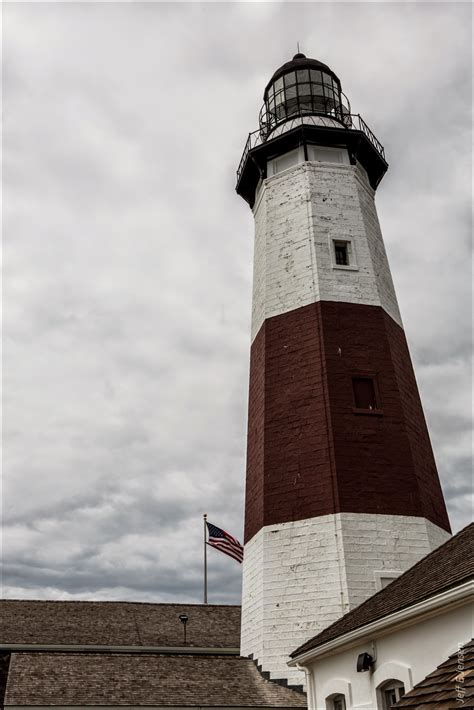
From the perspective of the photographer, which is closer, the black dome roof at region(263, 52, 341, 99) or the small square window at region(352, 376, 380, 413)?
the small square window at region(352, 376, 380, 413)

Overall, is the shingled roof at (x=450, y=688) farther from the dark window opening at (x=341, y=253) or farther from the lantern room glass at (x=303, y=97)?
the lantern room glass at (x=303, y=97)

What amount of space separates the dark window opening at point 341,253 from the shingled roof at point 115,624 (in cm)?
1385

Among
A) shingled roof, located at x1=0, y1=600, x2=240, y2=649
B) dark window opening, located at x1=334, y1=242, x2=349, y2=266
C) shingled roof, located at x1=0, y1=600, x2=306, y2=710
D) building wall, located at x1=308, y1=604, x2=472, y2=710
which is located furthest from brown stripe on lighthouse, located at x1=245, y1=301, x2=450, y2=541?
shingled roof, located at x1=0, y1=600, x2=240, y2=649

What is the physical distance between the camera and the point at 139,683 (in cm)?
1532

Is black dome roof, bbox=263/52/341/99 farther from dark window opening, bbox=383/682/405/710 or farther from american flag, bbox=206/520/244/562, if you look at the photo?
dark window opening, bbox=383/682/405/710

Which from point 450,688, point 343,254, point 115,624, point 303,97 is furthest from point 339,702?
point 303,97

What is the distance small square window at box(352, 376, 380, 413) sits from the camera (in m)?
18.7

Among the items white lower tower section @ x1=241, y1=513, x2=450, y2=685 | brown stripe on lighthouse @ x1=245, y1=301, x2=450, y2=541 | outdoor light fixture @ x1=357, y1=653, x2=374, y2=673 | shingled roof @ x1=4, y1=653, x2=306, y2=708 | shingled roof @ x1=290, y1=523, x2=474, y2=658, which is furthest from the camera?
brown stripe on lighthouse @ x1=245, y1=301, x2=450, y2=541

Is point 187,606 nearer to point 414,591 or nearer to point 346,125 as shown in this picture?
point 414,591

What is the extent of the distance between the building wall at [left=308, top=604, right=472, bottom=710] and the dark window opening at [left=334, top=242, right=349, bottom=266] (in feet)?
38.6

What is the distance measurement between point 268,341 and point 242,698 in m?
9.85

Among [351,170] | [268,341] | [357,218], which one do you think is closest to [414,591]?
[268,341]

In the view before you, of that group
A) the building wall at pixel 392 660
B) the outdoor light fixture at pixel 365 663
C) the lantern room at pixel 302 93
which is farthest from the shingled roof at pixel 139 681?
the lantern room at pixel 302 93

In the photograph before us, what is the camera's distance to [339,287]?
20.4m
